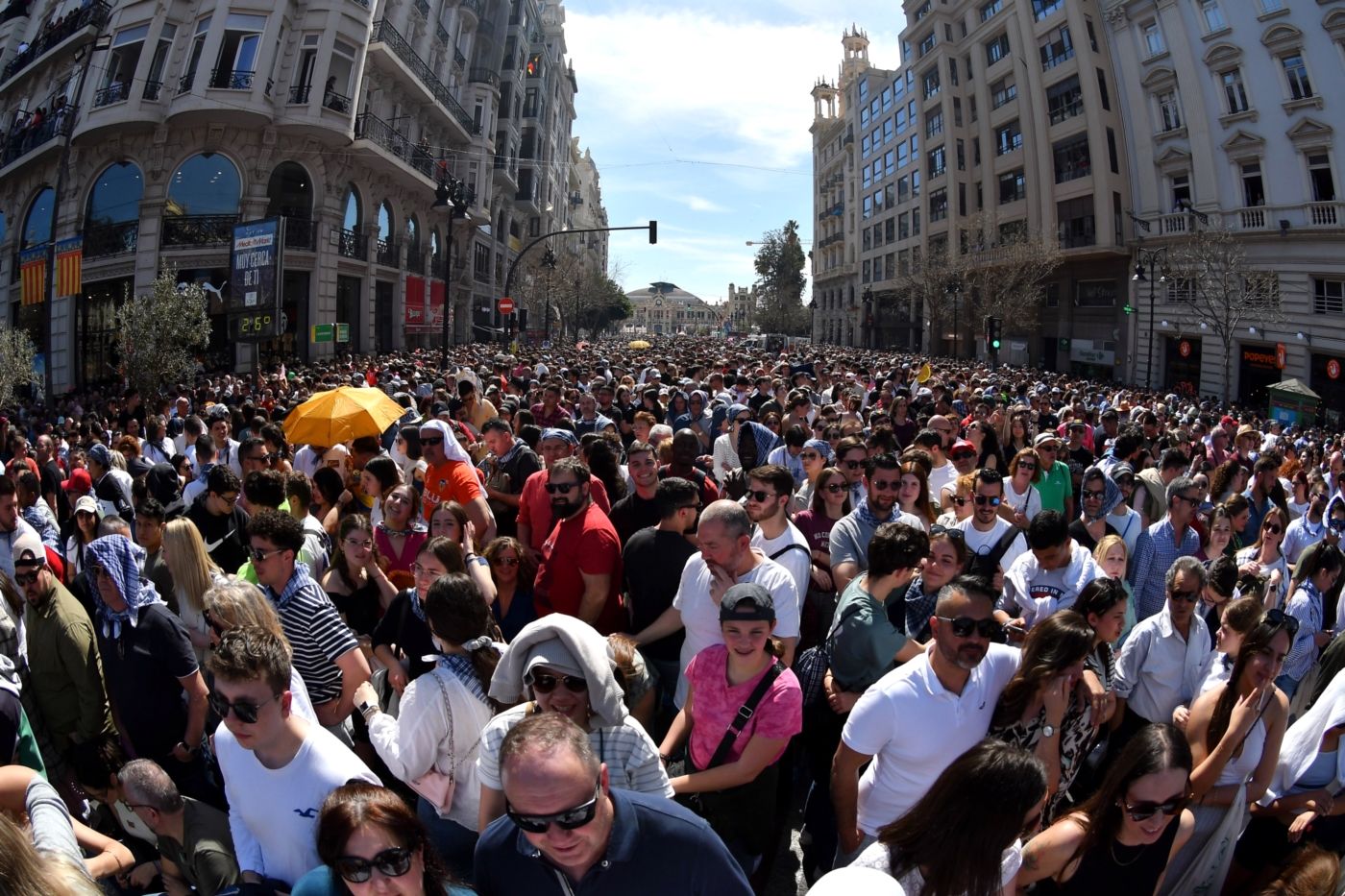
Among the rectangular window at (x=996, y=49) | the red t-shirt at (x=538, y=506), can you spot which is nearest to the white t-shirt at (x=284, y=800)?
the red t-shirt at (x=538, y=506)

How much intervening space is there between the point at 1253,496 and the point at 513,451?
6.60 meters

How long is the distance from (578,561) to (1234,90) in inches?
1427

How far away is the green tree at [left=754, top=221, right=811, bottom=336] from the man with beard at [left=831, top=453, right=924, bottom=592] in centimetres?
8447

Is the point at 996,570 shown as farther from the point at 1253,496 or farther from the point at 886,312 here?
the point at 886,312

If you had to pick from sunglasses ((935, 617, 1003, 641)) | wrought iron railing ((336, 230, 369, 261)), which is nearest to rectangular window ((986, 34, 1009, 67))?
wrought iron railing ((336, 230, 369, 261))

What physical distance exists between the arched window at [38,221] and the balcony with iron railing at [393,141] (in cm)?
987

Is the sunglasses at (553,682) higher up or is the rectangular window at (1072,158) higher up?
the rectangular window at (1072,158)

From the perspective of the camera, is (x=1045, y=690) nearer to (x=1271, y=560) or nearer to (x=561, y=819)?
(x=561, y=819)

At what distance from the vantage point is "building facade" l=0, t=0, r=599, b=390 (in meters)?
23.1

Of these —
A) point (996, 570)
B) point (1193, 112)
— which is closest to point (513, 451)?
point (996, 570)

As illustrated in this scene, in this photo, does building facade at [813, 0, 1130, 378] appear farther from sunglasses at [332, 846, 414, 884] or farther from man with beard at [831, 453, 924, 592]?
sunglasses at [332, 846, 414, 884]

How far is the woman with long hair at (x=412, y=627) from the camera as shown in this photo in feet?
11.6

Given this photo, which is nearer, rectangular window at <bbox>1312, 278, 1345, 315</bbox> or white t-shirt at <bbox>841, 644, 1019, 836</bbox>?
white t-shirt at <bbox>841, 644, 1019, 836</bbox>

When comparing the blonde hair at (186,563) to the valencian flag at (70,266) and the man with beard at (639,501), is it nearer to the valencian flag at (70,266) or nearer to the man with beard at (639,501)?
the man with beard at (639,501)
